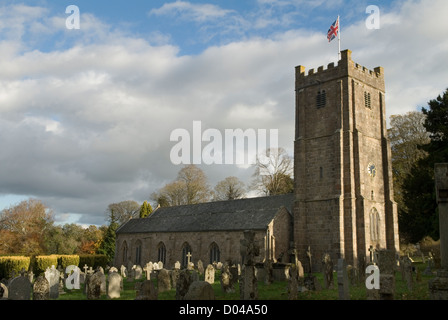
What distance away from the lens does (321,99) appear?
32312 mm

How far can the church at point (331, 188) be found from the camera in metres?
29.0

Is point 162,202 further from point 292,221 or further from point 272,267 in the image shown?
point 272,267

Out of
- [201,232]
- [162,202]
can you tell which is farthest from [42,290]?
[162,202]

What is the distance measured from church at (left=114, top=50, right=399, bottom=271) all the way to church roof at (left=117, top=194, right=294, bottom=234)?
0.49ft

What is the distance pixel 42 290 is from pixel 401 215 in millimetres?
27743

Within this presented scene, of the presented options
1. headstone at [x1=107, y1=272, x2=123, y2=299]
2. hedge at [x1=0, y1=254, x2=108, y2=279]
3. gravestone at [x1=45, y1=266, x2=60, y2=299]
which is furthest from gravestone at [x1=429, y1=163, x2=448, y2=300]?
hedge at [x1=0, y1=254, x2=108, y2=279]

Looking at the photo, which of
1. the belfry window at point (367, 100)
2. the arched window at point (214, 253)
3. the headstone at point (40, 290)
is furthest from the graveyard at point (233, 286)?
the belfry window at point (367, 100)

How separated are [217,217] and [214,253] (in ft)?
11.9

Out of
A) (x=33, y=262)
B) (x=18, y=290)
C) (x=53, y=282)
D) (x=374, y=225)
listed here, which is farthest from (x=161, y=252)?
(x=18, y=290)

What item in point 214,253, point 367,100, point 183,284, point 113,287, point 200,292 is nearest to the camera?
point 200,292

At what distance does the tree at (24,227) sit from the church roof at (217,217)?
Result: 1040 cm

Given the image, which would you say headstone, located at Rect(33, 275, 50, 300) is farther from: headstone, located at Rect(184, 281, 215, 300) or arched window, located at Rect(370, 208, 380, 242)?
arched window, located at Rect(370, 208, 380, 242)

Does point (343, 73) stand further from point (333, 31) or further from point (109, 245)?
point (109, 245)
